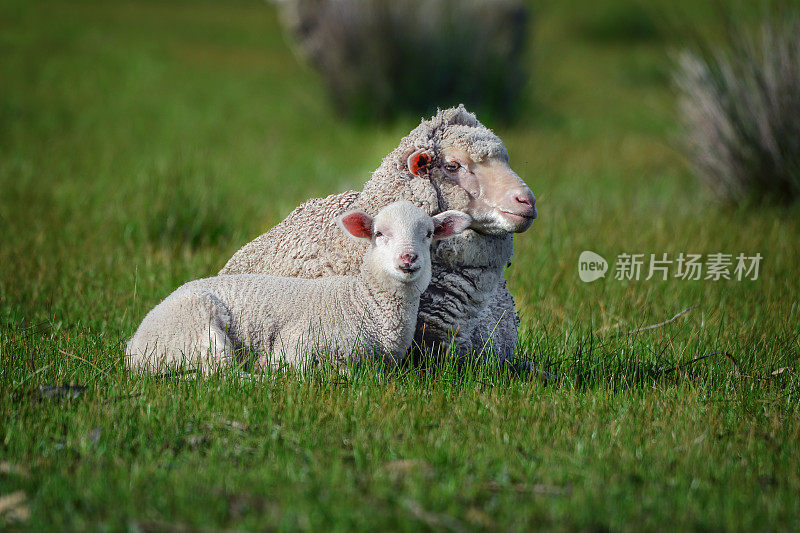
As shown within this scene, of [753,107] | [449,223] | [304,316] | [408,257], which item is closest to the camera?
[408,257]

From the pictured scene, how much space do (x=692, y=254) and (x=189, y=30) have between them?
20.6 metres

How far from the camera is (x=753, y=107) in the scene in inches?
290

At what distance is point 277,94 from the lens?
16.3 m

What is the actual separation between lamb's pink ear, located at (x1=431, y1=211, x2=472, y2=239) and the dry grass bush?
4.78 metres

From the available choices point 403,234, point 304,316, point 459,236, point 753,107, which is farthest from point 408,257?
point 753,107

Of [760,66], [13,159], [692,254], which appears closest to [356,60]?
[13,159]

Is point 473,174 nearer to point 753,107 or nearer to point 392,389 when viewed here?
point 392,389

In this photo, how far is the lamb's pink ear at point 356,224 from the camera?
3.35 m

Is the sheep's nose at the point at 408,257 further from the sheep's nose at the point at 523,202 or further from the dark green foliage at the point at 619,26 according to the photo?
the dark green foliage at the point at 619,26

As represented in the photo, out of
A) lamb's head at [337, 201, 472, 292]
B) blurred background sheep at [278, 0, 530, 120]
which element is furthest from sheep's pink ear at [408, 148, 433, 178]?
blurred background sheep at [278, 0, 530, 120]

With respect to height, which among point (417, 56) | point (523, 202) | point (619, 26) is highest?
point (619, 26)

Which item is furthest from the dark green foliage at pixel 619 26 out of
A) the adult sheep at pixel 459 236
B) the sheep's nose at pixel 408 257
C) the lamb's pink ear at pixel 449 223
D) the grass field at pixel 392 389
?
the sheep's nose at pixel 408 257

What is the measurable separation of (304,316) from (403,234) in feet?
1.83

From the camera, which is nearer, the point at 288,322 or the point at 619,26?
the point at 288,322
